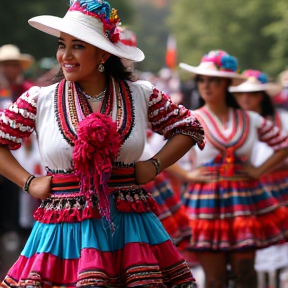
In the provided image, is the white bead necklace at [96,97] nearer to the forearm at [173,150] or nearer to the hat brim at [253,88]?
the forearm at [173,150]

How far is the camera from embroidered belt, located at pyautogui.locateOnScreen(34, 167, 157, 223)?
512cm

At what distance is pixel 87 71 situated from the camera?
5250 mm

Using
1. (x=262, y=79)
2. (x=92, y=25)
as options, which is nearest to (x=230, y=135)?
(x=262, y=79)

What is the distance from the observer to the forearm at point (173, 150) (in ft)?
17.8

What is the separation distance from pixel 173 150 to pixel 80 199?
0.65 meters

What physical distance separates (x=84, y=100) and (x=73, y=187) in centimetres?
47

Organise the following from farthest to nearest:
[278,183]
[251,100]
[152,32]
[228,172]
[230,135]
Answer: [152,32]
[251,100]
[278,183]
[228,172]
[230,135]

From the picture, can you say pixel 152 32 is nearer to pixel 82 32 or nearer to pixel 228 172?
pixel 228 172

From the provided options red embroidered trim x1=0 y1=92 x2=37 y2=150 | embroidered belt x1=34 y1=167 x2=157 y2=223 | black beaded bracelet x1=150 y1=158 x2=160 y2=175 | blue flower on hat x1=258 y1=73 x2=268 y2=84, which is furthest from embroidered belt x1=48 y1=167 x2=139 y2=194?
blue flower on hat x1=258 y1=73 x2=268 y2=84

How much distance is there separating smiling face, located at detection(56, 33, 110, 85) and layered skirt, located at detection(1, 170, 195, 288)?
556 mm

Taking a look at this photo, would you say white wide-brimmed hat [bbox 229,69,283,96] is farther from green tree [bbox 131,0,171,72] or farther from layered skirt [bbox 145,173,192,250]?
green tree [bbox 131,0,171,72]

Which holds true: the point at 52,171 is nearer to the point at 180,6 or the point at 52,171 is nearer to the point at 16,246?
the point at 16,246

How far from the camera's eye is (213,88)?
26.8ft

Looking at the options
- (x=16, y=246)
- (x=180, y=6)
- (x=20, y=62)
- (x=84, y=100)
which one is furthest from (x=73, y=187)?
(x=180, y=6)
